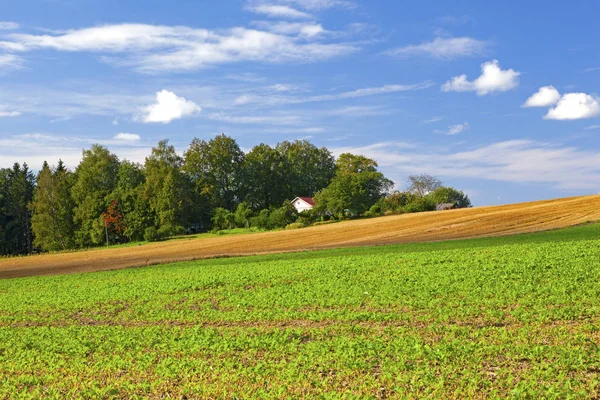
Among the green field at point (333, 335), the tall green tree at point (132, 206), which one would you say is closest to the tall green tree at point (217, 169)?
the tall green tree at point (132, 206)

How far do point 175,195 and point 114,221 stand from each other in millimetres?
11883

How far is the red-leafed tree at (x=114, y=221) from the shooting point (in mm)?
105562

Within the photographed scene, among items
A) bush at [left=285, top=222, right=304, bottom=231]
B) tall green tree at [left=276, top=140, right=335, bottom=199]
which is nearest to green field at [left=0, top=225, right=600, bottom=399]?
bush at [left=285, top=222, right=304, bottom=231]

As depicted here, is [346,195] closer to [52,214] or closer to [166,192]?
[166,192]

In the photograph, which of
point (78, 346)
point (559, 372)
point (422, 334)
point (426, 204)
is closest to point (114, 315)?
point (78, 346)

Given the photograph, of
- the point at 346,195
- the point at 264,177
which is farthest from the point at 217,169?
the point at 346,195

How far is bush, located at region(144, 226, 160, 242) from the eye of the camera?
9519cm

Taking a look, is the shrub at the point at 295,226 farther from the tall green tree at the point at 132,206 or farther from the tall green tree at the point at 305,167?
the tall green tree at the point at 305,167

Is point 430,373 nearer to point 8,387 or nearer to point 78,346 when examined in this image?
point 8,387

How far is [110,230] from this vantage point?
350 ft

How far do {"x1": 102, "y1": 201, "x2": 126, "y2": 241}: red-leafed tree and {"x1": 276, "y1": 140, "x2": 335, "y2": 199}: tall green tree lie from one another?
138 ft

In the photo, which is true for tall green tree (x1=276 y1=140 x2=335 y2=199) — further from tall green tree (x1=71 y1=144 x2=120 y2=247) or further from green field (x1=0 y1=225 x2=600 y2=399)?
green field (x1=0 y1=225 x2=600 y2=399)

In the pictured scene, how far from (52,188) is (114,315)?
97398 millimetres

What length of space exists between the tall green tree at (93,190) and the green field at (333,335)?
81.1 metres
